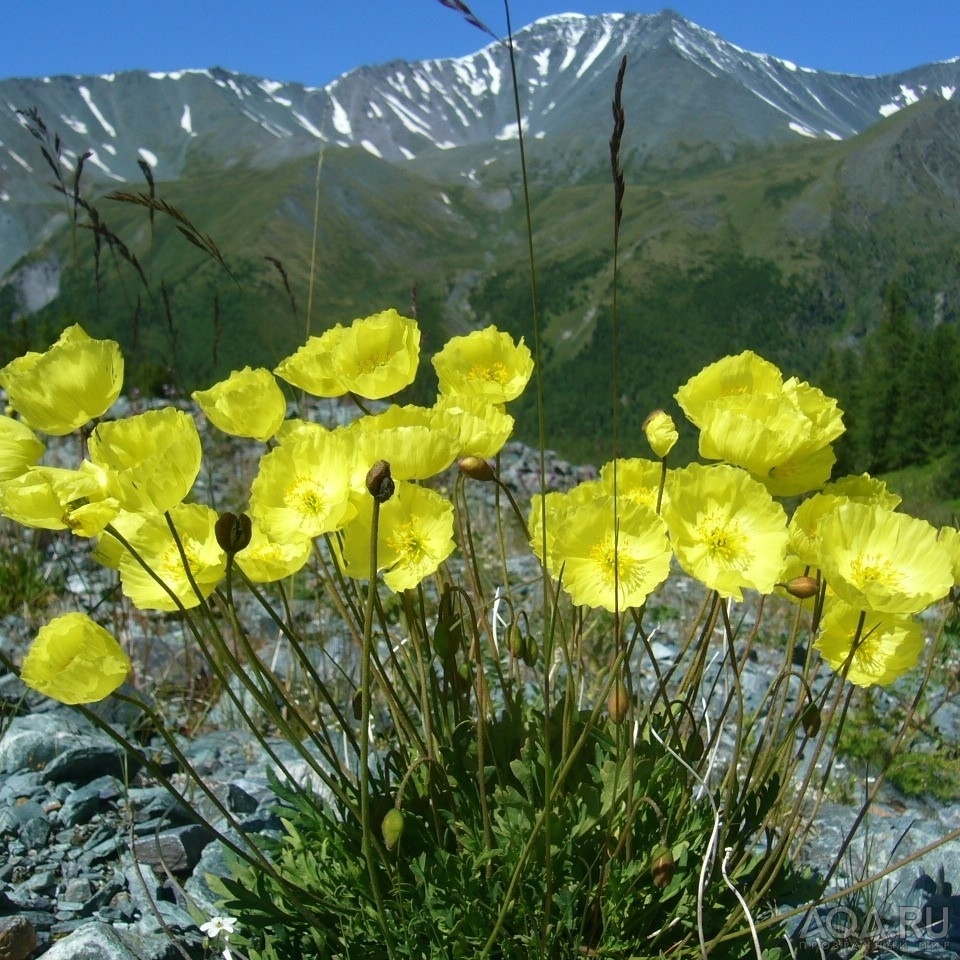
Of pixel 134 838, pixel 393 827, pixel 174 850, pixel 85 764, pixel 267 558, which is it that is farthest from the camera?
pixel 85 764

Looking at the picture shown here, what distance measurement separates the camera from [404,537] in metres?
2.06

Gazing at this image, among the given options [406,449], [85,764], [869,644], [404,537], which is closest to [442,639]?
[404,537]

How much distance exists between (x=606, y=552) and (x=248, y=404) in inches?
35.2

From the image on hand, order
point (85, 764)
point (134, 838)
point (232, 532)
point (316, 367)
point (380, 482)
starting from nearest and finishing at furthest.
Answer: point (380, 482) < point (232, 532) < point (316, 367) < point (134, 838) < point (85, 764)

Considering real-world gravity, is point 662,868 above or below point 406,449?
below

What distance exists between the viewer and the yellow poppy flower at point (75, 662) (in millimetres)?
1868

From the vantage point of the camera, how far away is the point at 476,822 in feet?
7.27

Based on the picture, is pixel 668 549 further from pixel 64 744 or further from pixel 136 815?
pixel 64 744

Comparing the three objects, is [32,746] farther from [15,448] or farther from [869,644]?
[869,644]

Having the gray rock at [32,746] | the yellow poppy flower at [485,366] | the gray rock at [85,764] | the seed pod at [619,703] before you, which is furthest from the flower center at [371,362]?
the gray rock at [32,746]

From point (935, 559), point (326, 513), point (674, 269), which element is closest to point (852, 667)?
point (935, 559)

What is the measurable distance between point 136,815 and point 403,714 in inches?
56.7

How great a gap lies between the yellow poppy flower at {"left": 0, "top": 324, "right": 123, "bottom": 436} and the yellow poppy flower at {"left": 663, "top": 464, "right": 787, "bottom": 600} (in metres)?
1.25

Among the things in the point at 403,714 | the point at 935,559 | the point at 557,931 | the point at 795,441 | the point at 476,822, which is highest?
the point at 795,441
